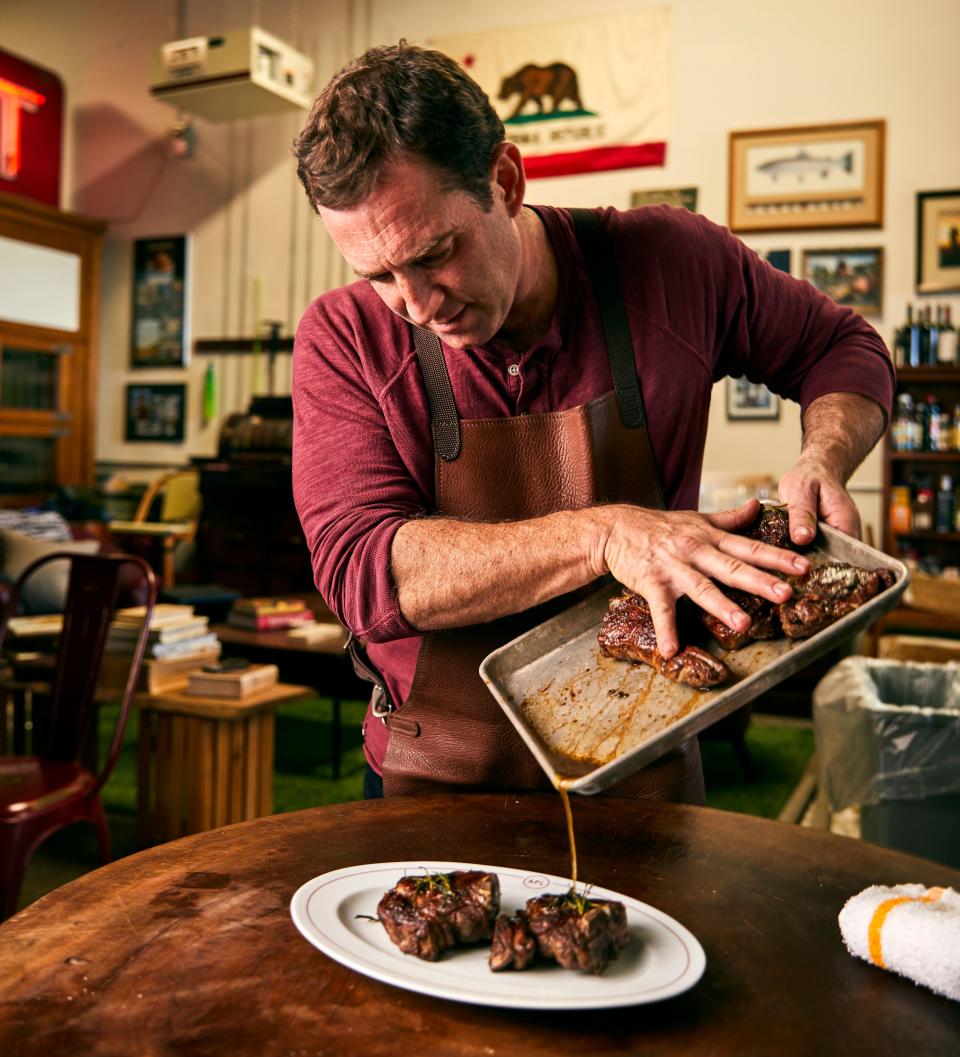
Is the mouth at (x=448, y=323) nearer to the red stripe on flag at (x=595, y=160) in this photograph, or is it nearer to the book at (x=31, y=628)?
the book at (x=31, y=628)

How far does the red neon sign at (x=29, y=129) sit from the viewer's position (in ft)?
25.4

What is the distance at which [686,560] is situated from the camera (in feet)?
3.82

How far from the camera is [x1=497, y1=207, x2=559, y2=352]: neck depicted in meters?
1.54

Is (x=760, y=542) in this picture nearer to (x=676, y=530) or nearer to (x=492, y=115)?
(x=676, y=530)

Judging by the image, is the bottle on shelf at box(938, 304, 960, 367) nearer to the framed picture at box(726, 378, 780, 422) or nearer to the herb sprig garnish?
the framed picture at box(726, 378, 780, 422)

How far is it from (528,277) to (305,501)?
0.47 metres

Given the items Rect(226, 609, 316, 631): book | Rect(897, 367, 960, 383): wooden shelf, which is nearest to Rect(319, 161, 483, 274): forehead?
Rect(226, 609, 316, 631): book

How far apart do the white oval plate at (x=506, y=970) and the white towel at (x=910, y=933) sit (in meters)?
0.16

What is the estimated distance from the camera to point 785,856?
4.14ft

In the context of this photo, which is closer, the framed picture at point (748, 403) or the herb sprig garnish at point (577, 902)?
the herb sprig garnish at point (577, 902)

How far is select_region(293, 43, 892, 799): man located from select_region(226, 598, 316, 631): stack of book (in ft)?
9.22

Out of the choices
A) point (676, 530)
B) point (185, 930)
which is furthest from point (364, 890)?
point (676, 530)

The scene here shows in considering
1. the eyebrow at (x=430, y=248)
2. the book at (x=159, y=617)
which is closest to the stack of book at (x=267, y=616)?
the book at (x=159, y=617)

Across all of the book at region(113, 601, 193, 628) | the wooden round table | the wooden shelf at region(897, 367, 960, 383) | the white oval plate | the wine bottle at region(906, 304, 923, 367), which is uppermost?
the wine bottle at region(906, 304, 923, 367)
